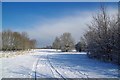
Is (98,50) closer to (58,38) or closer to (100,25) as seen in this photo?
(100,25)

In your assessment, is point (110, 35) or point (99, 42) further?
point (99, 42)

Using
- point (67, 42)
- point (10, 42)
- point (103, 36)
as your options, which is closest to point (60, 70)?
point (103, 36)

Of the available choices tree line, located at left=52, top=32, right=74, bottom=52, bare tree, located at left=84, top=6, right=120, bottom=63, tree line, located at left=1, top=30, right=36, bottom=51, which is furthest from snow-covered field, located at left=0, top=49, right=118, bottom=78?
tree line, located at left=52, top=32, right=74, bottom=52

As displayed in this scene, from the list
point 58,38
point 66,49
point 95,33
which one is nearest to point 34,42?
point 58,38

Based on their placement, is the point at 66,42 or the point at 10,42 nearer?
the point at 10,42

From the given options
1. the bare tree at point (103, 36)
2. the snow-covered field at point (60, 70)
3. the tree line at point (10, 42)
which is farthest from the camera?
the tree line at point (10, 42)

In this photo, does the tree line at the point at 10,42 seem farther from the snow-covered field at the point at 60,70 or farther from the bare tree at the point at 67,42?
the snow-covered field at the point at 60,70

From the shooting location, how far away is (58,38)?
4363 inches

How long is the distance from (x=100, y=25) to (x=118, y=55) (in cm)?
1020

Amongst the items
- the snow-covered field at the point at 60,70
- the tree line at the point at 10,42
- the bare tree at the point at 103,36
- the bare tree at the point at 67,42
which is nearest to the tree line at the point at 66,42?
the bare tree at the point at 67,42

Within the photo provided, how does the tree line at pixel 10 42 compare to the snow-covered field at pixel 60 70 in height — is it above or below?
above

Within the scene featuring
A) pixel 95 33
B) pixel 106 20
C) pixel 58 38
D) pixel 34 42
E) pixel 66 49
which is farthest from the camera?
pixel 34 42

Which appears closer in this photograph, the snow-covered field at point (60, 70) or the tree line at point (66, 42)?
the snow-covered field at point (60, 70)

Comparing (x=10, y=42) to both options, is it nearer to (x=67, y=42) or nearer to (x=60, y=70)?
(x=67, y=42)
